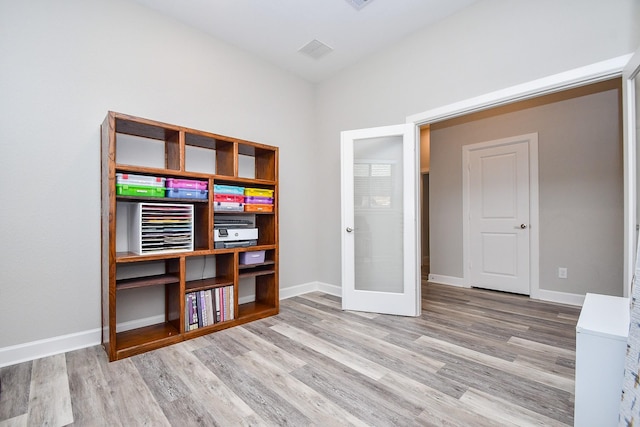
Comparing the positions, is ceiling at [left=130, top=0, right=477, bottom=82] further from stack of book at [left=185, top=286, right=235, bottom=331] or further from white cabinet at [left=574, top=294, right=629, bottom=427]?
white cabinet at [left=574, top=294, right=629, bottom=427]

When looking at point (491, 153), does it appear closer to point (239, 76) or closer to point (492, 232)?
point (492, 232)

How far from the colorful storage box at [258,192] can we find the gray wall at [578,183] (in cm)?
325

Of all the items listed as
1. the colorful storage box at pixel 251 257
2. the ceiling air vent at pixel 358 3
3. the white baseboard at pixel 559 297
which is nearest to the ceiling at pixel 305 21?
the ceiling air vent at pixel 358 3

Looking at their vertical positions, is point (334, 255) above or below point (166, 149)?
below

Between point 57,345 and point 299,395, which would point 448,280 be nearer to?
point 299,395

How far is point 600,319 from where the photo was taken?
1299 millimetres

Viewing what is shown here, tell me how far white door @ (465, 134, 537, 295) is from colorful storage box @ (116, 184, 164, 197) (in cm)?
405

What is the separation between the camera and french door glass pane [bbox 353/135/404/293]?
311 centimetres

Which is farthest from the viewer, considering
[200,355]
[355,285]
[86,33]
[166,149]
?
[355,285]

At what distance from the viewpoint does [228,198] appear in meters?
2.72

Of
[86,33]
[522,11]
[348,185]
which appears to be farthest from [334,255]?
[86,33]

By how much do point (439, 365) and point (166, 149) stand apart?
2.86 meters

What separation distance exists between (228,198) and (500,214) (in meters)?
3.59

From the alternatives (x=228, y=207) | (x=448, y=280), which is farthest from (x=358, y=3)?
(x=448, y=280)
